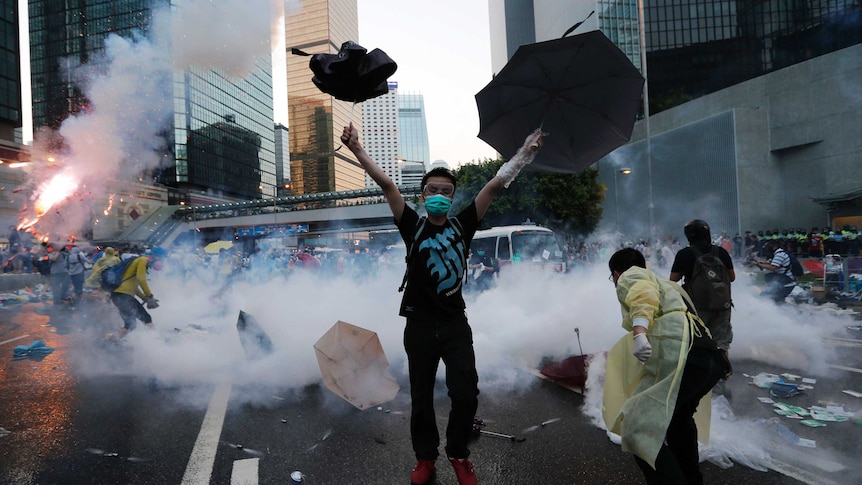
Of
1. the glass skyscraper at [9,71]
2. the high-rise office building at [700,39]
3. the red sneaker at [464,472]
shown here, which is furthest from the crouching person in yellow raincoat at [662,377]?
the glass skyscraper at [9,71]

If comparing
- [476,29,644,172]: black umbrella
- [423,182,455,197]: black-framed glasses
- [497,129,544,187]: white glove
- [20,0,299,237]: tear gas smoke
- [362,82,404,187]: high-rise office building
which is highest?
[362,82,404,187]: high-rise office building

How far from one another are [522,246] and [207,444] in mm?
11347

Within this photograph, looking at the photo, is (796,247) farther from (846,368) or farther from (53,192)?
(53,192)

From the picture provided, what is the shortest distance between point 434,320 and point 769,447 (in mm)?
2389

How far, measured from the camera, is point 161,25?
8.80 meters

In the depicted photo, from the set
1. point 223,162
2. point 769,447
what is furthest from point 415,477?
point 223,162

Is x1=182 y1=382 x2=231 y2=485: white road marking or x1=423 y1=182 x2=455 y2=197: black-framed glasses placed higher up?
x1=423 y1=182 x2=455 y2=197: black-framed glasses

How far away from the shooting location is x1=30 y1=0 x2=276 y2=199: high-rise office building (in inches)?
373

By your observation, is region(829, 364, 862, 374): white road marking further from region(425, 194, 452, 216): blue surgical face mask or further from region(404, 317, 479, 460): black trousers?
region(425, 194, 452, 216): blue surgical face mask

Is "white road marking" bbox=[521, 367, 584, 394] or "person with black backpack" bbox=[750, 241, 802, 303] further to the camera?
"person with black backpack" bbox=[750, 241, 802, 303]

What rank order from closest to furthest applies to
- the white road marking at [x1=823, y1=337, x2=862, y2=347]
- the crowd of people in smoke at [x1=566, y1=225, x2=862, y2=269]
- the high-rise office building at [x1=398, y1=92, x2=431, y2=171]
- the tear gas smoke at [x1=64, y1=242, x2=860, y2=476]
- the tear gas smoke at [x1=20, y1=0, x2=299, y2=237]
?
the tear gas smoke at [x1=64, y1=242, x2=860, y2=476], the white road marking at [x1=823, y1=337, x2=862, y2=347], the tear gas smoke at [x1=20, y1=0, x2=299, y2=237], the crowd of people in smoke at [x1=566, y1=225, x2=862, y2=269], the high-rise office building at [x1=398, y1=92, x2=431, y2=171]

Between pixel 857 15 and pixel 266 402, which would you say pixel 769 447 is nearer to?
pixel 266 402

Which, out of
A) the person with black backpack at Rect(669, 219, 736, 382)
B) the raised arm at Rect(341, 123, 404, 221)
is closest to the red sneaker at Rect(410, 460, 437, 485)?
the raised arm at Rect(341, 123, 404, 221)

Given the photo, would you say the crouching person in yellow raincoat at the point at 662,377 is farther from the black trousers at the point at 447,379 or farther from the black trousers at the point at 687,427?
the black trousers at the point at 447,379
